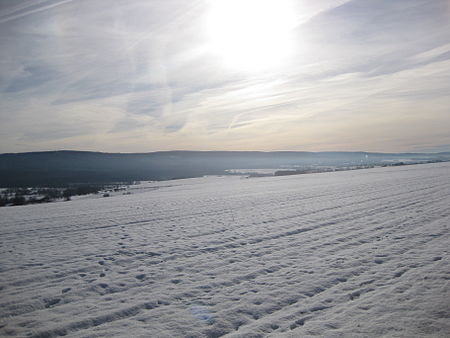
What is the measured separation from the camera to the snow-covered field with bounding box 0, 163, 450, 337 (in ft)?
15.6

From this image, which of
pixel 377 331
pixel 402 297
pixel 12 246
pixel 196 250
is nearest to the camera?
pixel 377 331

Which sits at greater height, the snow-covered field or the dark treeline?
the snow-covered field

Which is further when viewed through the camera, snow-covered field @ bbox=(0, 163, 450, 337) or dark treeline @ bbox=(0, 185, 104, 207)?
dark treeline @ bbox=(0, 185, 104, 207)

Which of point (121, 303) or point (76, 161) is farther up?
point (76, 161)

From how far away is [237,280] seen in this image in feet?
21.8

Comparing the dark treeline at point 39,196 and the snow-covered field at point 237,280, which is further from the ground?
the snow-covered field at point 237,280

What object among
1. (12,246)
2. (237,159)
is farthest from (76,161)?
(12,246)

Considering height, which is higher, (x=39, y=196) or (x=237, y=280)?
(x=237, y=280)

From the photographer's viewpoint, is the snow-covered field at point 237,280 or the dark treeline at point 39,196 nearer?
the snow-covered field at point 237,280

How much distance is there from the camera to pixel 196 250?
9180mm

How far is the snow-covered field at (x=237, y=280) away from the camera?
15.6 feet

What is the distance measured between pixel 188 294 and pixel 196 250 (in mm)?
3144

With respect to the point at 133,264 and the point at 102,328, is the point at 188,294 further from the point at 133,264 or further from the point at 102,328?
the point at 133,264

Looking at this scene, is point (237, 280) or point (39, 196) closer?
point (237, 280)
